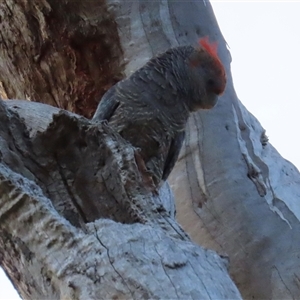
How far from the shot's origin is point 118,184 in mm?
1064

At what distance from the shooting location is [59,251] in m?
0.87

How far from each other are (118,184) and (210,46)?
0.98m

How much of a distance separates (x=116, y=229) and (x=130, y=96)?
0.88 metres

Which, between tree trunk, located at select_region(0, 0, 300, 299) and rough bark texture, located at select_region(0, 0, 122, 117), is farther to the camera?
rough bark texture, located at select_region(0, 0, 122, 117)

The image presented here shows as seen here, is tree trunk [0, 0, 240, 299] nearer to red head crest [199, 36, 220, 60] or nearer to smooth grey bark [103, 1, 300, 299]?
smooth grey bark [103, 1, 300, 299]

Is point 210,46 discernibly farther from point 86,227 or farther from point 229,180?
point 86,227

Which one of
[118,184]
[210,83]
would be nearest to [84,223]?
[118,184]

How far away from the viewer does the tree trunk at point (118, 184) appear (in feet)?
2.77

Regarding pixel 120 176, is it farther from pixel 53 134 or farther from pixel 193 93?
pixel 193 93

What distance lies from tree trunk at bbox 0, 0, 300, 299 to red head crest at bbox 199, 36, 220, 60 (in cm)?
4

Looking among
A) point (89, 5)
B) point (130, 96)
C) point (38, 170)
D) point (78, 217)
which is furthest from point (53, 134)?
point (89, 5)

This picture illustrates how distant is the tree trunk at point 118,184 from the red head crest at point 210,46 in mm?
36

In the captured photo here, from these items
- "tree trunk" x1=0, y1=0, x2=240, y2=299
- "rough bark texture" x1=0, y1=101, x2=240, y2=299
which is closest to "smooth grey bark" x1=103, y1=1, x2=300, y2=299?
"tree trunk" x1=0, y1=0, x2=240, y2=299

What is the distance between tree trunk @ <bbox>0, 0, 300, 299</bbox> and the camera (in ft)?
2.77
